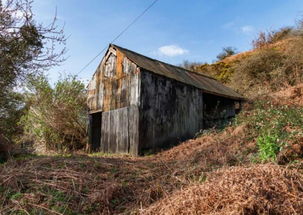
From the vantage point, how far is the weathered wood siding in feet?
35.0

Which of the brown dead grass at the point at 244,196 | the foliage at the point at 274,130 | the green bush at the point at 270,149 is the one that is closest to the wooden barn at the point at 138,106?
the foliage at the point at 274,130

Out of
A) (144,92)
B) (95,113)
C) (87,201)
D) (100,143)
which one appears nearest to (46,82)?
(95,113)

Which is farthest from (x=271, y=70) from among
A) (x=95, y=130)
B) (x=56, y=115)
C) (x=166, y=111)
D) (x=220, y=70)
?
(x=56, y=115)

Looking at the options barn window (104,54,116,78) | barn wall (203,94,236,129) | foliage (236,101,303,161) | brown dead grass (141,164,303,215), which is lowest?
brown dead grass (141,164,303,215)

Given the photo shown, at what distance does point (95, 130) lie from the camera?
13461 millimetres

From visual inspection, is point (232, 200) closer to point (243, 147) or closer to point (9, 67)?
point (243, 147)

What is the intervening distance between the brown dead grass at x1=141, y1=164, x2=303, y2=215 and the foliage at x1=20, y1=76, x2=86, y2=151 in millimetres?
11603

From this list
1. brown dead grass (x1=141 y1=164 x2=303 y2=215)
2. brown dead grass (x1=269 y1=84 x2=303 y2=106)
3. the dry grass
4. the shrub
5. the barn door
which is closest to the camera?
brown dead grass (x1=141 y1=164 x2=303 y2=215)

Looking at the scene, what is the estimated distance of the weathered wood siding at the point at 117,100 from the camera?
35.0 feet

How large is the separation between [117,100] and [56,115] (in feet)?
14.3

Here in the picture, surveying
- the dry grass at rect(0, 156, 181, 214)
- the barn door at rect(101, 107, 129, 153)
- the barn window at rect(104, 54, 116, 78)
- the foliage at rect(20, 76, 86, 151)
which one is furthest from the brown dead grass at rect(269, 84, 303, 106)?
the foliage at rect(20, 76, 86, 151)

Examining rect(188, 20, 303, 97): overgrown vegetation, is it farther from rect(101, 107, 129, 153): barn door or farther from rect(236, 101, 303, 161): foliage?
rect(101, 107, 129, 153): barn door

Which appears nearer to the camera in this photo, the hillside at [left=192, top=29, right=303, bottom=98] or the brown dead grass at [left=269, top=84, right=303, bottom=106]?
the brown dead grass at [left=269, top=84, right=303, bottom=106]

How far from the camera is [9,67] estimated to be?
7.46 m
